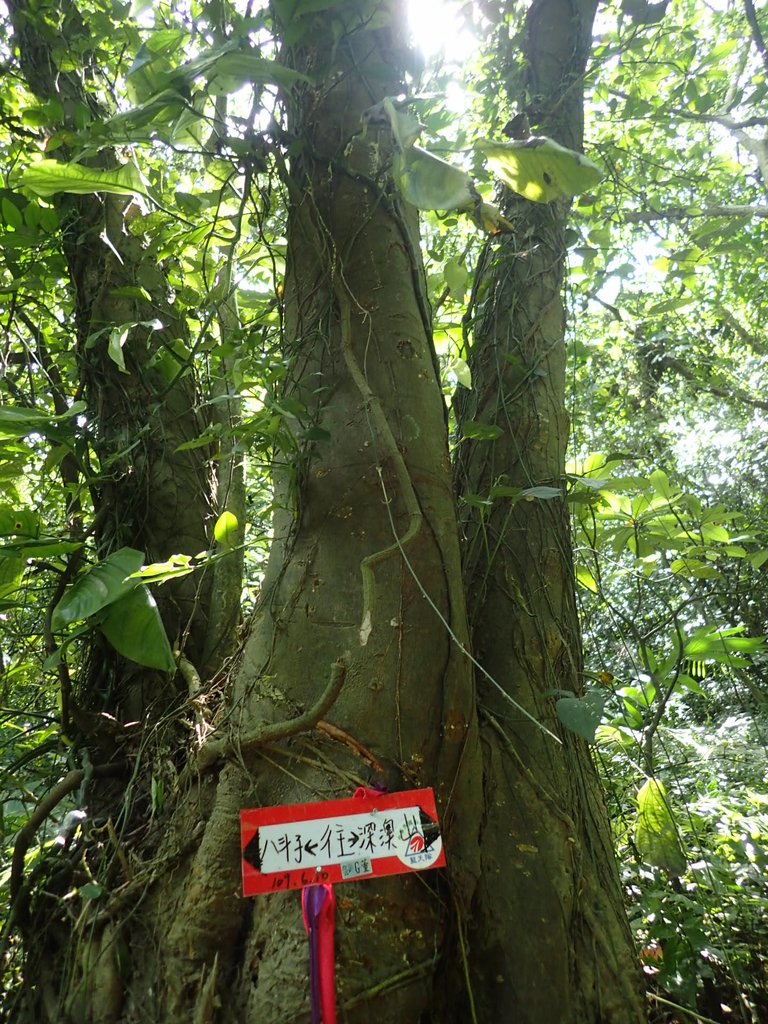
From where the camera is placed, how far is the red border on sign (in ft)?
2.56

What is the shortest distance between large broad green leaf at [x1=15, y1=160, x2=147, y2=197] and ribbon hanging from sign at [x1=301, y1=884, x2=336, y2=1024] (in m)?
1.16

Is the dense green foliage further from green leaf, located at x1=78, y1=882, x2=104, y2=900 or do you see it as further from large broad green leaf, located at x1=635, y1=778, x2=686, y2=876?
green leaf, located at x1=78, y1=882, x2=104, y2=900

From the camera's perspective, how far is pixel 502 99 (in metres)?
2.38

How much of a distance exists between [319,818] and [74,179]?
1.11 metres

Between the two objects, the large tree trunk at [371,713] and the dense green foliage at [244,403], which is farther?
the dense green foliage at [244,403]

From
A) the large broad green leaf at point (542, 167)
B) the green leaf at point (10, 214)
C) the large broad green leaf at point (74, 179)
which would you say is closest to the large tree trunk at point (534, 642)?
the large broad green leaf at point (542, 167)

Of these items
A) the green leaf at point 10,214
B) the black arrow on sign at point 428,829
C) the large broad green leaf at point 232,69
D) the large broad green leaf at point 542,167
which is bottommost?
the black arrow on sign at point 428,829

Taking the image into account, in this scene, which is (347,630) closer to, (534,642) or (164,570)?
(164,570)

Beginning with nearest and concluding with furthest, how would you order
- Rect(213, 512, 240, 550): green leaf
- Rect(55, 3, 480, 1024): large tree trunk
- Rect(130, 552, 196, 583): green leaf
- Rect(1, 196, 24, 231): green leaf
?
Rect(55, 3, 480, 1024): large tree trunk < Rect(130, 552, 196, 583): green leaf < Rect(213, 512, 240, 550): green leaf < Rect(1, 196, 24, 231): green leaf

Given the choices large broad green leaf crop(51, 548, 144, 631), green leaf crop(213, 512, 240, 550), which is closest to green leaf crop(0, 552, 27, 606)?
large broad green leaf crop(51, 548, 144, 631)

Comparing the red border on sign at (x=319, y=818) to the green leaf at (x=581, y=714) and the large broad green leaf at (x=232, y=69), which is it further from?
the large broad green leaf at (x=232, y=69)

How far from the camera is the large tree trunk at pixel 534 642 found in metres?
0.93

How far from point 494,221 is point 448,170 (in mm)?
178

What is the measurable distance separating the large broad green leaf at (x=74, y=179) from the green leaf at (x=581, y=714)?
1161 millimetres
